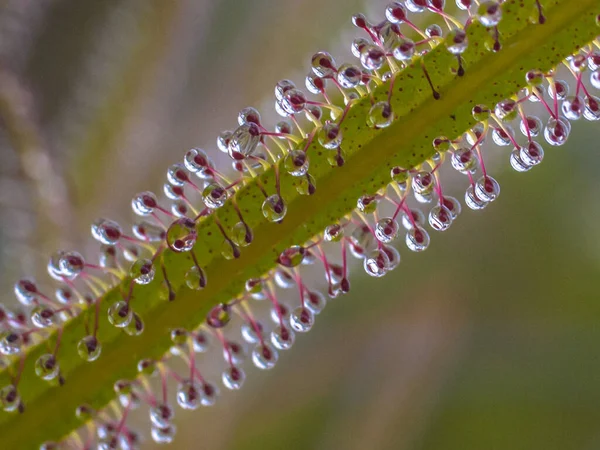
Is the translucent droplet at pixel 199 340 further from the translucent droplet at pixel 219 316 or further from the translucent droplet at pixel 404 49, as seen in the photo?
the translucent droplet at pixel 404 49

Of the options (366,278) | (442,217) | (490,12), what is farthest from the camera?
(366,278)

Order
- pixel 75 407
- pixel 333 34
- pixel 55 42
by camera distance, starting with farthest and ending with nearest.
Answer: pixel 55 42, pixel 333 34, pixel 75 407

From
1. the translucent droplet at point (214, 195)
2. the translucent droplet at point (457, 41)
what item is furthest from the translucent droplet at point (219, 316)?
the translucent droplet at point (457, 41)

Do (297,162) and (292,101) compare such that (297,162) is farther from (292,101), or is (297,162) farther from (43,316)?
(43,316)

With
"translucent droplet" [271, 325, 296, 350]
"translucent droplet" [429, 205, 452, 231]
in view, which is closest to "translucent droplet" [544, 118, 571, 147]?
"translucent droplet" [429, 205, 452, 231]

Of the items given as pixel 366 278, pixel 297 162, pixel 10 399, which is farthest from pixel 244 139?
pixel 366 278

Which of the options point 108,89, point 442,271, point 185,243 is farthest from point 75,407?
point 442,271

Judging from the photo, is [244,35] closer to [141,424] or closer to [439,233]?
[439,233]
